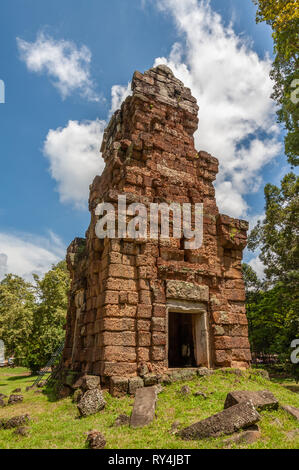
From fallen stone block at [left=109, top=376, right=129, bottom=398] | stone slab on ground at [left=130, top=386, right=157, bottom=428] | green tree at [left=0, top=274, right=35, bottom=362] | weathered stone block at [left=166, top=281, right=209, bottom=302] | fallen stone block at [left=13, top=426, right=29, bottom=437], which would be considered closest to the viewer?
fallen stone block at [left=13, top=426, right=29, bottom=437]

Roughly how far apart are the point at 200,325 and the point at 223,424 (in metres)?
3.96

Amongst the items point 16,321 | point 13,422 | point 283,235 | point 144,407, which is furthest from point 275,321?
point 16,321

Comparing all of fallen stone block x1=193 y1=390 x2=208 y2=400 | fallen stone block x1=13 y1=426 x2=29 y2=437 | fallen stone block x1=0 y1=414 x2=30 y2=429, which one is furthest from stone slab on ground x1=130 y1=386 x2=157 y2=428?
fallen stone block x1=0 y1=414 x2=30 y2=429

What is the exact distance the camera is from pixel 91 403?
617cm

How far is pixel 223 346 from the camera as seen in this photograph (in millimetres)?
8391

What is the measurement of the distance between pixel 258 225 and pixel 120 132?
12412 mm

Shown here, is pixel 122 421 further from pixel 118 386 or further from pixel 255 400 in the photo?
pixel 255 400

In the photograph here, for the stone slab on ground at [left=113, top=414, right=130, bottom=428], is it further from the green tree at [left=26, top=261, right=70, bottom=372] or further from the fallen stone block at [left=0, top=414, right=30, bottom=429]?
the green tree at [left=26, top=261, right=70, bottom=372]

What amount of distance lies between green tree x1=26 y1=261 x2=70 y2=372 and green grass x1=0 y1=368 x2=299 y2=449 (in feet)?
46.3

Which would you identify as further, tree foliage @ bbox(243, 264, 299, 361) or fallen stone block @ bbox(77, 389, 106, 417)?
tree foliage @ bbox(243, 264, 299, 361)

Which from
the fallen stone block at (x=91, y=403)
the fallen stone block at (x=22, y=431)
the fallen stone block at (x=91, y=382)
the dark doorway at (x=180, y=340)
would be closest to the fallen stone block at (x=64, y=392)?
the fallen stone block at (x=91, y=382)

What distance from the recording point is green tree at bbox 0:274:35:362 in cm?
2114
